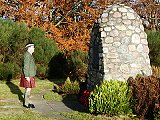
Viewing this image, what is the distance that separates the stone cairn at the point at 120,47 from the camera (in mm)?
8586

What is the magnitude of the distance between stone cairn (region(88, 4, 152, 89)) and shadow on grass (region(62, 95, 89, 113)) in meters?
0.99

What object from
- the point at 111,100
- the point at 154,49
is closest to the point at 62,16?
the point at 154,49

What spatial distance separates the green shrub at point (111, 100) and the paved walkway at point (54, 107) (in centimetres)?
96

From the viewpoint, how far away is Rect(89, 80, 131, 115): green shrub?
762 centimetres

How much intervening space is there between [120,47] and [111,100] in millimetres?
1870

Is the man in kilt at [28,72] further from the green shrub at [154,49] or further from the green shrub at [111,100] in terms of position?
the green shrub at [154,49]

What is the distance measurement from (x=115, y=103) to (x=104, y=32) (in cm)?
245

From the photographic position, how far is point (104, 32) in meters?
8.89

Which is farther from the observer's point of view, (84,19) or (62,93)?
(84,19)

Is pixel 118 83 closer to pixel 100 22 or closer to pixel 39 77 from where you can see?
pixel 100 22

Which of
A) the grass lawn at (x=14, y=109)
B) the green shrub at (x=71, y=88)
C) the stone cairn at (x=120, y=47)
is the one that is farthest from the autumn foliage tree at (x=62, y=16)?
the stone cairn at (x=120, y=47)

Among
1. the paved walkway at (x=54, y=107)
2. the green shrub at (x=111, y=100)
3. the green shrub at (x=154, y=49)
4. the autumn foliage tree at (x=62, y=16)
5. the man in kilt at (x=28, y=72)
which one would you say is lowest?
the paved walkway at (x=54, y=107)

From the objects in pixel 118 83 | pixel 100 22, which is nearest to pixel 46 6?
pixel 100 22

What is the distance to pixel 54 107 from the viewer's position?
8.98 meters
